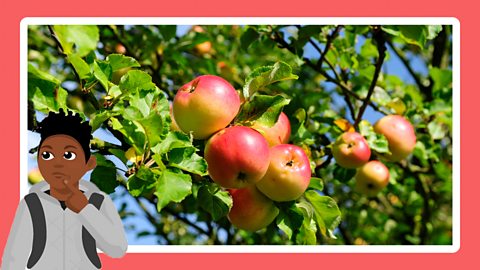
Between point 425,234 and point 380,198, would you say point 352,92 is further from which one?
point 380,198

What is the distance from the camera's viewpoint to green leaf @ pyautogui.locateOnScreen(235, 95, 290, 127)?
4.35 feet

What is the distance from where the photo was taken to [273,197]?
1448mm

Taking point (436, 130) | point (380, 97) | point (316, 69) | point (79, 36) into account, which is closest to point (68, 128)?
point (79, 36)

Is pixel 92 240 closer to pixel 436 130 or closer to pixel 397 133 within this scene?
pixel 397 133

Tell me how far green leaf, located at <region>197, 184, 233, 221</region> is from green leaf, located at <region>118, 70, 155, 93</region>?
26 cm

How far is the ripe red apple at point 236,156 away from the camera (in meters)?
1.29

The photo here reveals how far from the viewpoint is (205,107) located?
131 centimetres

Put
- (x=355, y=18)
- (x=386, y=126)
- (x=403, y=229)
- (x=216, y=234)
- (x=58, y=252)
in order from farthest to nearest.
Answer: (x=403, y=229) → (x=216, y=234) → (x=386, y=126) → (x=355, y=18) → (x=58, y=252)

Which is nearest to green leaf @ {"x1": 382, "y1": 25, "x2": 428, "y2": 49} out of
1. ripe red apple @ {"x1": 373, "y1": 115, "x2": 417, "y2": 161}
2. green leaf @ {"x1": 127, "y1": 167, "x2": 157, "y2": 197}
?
ripe red apple @ {"x1": 373, "y1": 115, "x2": 417, "y2": 161}

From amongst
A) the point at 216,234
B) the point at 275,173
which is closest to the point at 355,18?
the point at 275,173

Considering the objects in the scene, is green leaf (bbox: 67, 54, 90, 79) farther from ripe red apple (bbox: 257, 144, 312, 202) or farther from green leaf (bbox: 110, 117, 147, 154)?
ripe red apple (bbox: 257, 144, 312, 202)

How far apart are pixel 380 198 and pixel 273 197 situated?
82.0 inches

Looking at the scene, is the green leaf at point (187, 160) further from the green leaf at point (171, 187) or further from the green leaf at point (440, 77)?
the green leaf at point (440, 77)

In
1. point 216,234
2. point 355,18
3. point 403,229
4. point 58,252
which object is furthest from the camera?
point 403,229
